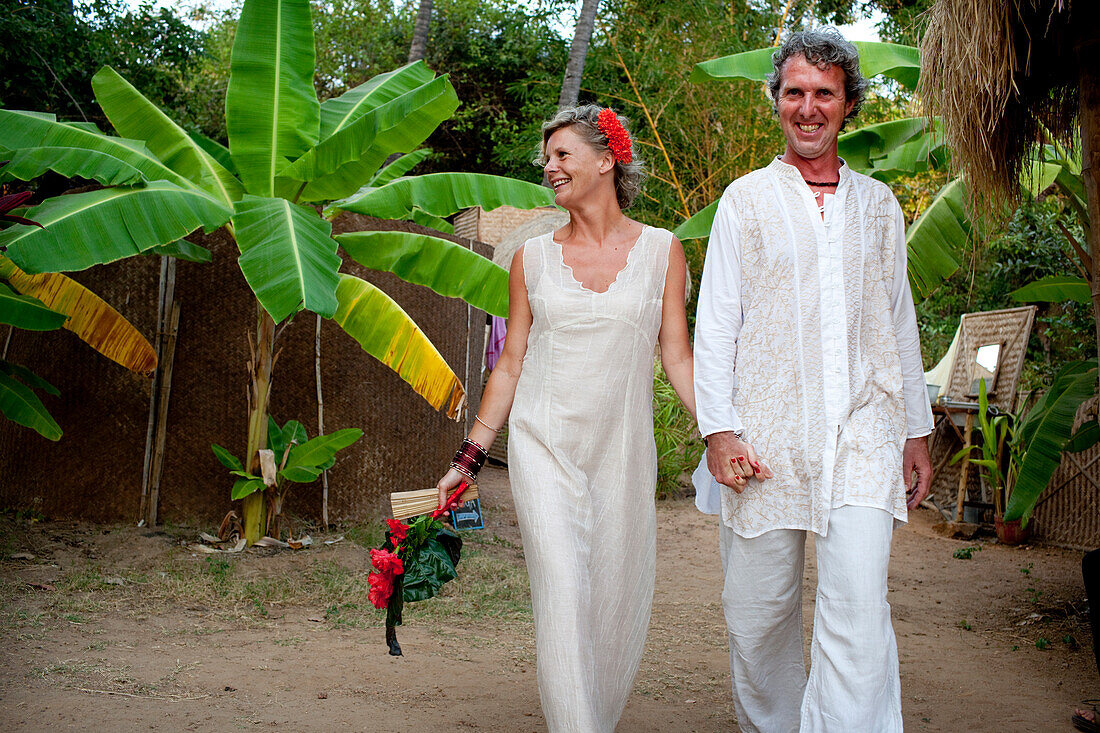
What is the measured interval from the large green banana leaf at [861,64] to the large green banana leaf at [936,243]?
0.78 m

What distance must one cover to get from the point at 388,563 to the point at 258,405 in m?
3.51

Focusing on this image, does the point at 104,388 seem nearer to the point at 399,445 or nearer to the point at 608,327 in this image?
the point at 399,445

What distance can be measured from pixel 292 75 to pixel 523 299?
3.31 m

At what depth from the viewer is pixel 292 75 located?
5922 millimetres

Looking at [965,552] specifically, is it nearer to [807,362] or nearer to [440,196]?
[440,196]

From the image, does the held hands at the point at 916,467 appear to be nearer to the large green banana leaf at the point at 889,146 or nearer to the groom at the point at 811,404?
the groom at the point at 811,404

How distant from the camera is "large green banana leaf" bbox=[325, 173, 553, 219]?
603 centimetres

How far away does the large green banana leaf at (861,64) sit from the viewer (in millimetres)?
5727

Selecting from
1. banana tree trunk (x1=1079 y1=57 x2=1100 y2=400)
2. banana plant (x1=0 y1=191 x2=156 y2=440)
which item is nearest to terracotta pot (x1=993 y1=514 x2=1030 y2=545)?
banana tree trunk (x1=1079 y1=57 x2=1100 y2=400)

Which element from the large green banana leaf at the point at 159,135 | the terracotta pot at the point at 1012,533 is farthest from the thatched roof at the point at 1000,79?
the terracotta pot at the point at 1012,533

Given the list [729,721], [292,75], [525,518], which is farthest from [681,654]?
[292,75]

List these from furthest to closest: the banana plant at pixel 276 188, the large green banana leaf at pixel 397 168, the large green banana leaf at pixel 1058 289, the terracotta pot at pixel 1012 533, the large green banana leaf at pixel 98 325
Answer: the terracotta pot at pixel 1012 533, the large green banana leaf at pixel 397 168, the large green banana leaf at pixel 98 325, the large green banana leaf at pixel 1058 289, the banana plant at pixel 276 188

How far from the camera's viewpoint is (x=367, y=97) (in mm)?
6652

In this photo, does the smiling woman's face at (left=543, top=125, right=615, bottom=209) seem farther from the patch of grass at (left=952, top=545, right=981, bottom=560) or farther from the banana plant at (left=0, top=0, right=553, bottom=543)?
the patch of grass at (left=952, top=545, right=981, bottom=560)
